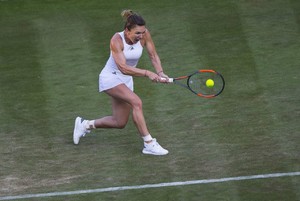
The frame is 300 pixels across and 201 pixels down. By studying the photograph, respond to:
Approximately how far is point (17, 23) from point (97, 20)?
5.35ft

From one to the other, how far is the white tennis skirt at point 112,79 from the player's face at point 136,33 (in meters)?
0.57

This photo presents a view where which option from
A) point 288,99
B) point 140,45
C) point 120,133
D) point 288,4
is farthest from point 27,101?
point 288,4

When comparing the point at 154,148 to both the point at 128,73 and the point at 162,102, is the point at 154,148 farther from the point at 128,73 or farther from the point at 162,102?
the point at 162,102

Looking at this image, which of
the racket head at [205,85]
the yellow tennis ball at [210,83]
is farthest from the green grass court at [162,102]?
the yellow tennis ball at [210,83]

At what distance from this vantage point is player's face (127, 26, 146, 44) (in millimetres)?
13336

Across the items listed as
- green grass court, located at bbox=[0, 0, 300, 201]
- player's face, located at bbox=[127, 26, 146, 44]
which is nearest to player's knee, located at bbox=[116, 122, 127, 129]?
green grass court, located at bbox=[0, 0, 300, 201]

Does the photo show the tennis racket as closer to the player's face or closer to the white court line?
the player's face

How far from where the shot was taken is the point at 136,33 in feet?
43.8

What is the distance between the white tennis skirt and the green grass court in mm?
972

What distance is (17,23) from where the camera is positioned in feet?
64.4

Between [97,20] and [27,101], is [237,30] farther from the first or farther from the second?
[27,101]

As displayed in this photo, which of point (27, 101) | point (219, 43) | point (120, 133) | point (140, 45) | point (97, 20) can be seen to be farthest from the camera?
point (97, 20)

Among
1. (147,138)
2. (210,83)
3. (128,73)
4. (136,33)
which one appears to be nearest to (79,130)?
(147,138)

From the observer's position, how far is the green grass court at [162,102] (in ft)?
42.2
